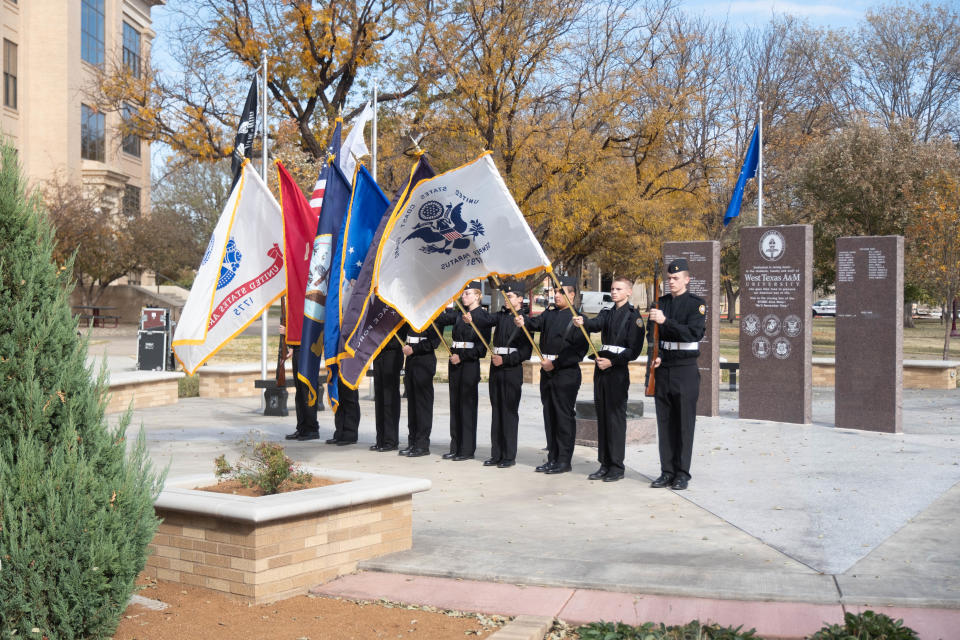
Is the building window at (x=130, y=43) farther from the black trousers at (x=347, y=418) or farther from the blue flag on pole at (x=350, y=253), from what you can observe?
the blue flag on pole at (x=350, y=253)

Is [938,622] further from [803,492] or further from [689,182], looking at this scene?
[689,182]

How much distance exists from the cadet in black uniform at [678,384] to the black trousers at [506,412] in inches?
66.7

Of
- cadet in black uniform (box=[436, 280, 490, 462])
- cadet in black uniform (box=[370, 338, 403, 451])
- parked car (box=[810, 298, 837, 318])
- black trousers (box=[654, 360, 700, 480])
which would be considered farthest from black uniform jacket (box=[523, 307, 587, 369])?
parked car (box=[810, 298, 837, 318])

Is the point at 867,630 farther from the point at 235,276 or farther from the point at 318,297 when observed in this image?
the point at 235,276

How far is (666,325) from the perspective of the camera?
368 inches

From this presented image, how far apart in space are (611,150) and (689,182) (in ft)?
13.3

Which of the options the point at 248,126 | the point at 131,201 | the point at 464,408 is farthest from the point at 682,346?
the point at 131,201

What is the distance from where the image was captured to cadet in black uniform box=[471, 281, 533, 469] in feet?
34.4

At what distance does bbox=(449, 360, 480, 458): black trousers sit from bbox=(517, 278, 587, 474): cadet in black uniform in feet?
3.41

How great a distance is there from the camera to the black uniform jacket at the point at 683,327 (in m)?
9.27

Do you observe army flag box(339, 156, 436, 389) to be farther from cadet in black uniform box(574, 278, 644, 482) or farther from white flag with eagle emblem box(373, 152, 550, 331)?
cadet in black uniform box(574, 278, 644, 482)

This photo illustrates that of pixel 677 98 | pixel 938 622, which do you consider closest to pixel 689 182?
pixel 677 98

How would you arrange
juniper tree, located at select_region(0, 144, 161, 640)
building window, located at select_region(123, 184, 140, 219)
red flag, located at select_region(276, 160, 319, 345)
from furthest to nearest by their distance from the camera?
building window, located at select_region(123, 184, 140, 219) < red flag, located at select_region(276, 160, 319, 345) < juniper tree, located at select_region(0, 144, 161, 640)

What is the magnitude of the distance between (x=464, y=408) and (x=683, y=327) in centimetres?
282
